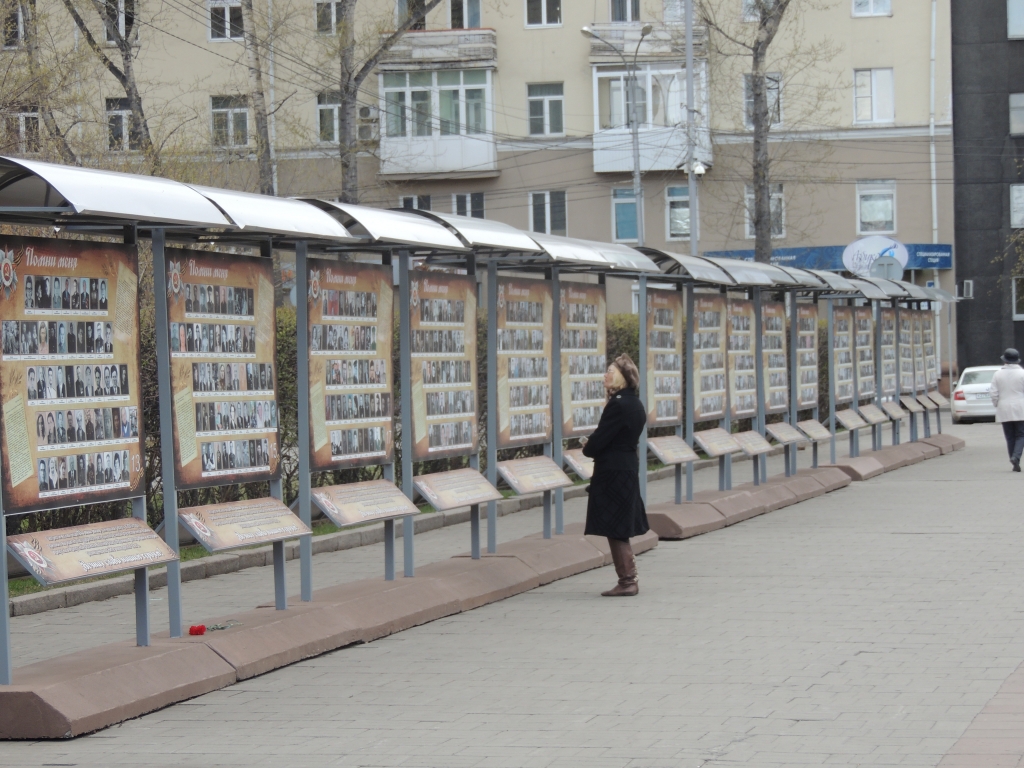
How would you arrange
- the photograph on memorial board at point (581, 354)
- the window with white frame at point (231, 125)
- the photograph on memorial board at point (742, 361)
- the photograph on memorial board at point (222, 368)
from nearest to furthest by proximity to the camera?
the photograph on memorial board at point (222, 368) < the photograph on memorial board at point (581, 354) < the photograph on memorial board at point (742, 361) < the window with white frame at point (231, 125)

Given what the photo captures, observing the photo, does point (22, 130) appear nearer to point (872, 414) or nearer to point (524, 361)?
point (524, 361)

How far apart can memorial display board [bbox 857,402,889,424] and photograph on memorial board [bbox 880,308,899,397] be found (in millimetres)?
1284

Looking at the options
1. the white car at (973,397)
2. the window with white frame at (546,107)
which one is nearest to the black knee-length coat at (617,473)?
the white car at (973,397)

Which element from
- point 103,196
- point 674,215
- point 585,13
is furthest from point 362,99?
point 103,196

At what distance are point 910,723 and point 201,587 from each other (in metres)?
6.50

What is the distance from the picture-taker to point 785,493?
17875 millimetres

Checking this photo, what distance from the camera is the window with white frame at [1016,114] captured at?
47.8 m

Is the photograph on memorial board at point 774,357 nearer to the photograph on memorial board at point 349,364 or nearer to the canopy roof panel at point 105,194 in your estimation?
the photograph on memorial board at point 349,364

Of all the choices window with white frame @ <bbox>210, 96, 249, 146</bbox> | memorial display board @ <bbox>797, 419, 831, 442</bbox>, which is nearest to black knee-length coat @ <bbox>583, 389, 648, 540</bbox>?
memorial display board @ <bbox>797, 419, 831, 442</bbox>

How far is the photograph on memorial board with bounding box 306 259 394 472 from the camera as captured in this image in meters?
9.57

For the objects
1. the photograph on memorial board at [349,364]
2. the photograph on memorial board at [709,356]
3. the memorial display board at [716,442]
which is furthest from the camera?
the photograph on memorial board at [709,356]

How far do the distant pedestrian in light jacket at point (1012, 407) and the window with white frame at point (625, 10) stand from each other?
87.6 feet

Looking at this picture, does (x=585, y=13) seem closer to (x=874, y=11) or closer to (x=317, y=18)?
(x=874, y=11)

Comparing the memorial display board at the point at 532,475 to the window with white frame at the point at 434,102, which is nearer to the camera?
the memorial display board at the point at 532,475
